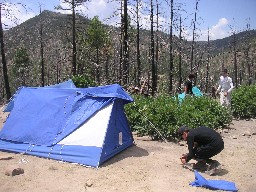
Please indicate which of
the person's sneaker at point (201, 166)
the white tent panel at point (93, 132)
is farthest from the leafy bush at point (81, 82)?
the person's sneaker at point (201, 166)

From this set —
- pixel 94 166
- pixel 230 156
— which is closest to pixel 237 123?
pixel 230 156

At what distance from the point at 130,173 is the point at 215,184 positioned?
204 centimetres

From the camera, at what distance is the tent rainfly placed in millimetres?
8383

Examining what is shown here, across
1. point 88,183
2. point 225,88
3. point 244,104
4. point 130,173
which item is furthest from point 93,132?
point 244,104

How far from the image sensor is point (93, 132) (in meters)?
8.52

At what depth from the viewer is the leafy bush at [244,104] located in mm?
15039

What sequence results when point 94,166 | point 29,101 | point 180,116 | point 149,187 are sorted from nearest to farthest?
1. point 149,187
2. point 94,166
3. point 29,101
4. point 180,116

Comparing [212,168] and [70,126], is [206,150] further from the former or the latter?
[70,126]

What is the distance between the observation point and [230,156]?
9.01m

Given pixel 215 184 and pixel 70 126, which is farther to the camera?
pixel 70 126

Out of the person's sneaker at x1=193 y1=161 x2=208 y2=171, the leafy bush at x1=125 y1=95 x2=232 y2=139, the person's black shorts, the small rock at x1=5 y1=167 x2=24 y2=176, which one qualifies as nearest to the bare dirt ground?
the small rock at x1=5 y1=167 x2=24 y2=176

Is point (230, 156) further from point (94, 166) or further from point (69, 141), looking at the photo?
point (69, 141)

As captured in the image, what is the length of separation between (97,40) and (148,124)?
25.9 m

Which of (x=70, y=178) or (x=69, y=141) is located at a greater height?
(x=69, y=141)
